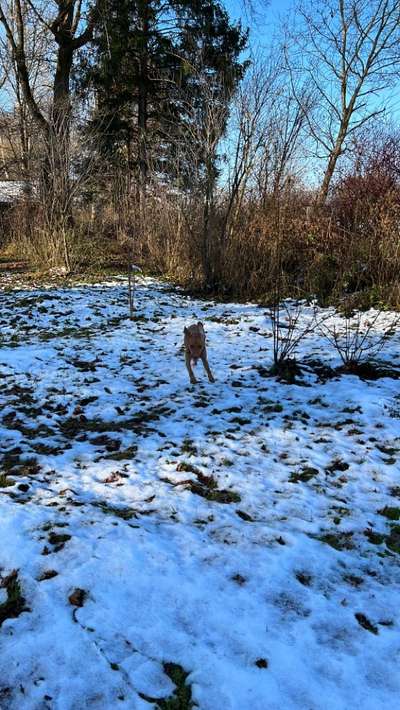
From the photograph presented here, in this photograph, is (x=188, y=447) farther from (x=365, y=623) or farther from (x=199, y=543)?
(x=365, y=623)

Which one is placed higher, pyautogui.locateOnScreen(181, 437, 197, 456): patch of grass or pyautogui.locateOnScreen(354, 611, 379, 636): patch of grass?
pyautogui.locateOnScreen(181, 437, 197, 456): patch of grass

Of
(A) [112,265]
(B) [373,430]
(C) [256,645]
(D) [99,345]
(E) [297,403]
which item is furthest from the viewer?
(A) [112,265]

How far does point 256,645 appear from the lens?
1.88 m

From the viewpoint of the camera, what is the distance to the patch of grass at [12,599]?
1.96 meters

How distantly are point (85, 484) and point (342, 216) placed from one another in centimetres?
916

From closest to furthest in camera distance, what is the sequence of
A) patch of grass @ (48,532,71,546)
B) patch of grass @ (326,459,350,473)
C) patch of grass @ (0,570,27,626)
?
1. patch of grass @ (0,570,27,626)
2. patch of grass @ (48,532,71,546)
3. patch of grass @ (326,459,350,473)

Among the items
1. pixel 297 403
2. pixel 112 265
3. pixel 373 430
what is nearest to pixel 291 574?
pixel 373 430

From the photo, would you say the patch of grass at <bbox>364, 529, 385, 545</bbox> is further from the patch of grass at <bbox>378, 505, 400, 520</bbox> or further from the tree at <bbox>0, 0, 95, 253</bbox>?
the tree at <bbox>0, 0, 95, 253</bbox>

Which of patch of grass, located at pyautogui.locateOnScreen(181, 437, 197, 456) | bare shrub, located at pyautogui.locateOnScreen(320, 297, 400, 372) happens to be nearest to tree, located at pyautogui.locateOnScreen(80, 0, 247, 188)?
bare shrub, located at pyautogui.locateOnScreen(320, 297, 400, 372)

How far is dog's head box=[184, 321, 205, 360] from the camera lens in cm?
504

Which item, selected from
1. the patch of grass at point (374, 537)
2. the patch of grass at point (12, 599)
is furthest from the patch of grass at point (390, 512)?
the patch of grass at point (12, 599)

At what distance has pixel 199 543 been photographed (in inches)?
99.8

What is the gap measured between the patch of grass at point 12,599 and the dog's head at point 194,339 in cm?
322

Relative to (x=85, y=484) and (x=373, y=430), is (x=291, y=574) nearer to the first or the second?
(x=85, y=484)
